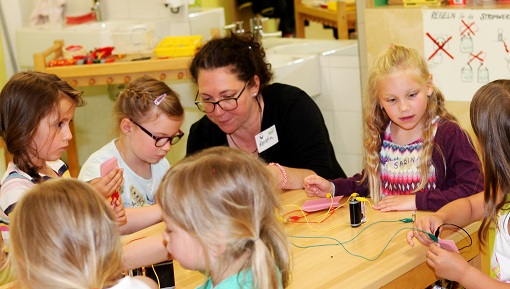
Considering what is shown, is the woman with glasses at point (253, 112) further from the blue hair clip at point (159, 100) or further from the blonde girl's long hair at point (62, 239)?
the blonde girl's long hair at point (62, 239)

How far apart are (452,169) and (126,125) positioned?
1114 mm

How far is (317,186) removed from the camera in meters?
2.71

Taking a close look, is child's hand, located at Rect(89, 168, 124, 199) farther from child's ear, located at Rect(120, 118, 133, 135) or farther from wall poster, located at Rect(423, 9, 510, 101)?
wall poster, located at Rect(423, 9, 510, 101)

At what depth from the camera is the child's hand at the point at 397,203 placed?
253 cm

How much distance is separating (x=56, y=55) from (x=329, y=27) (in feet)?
5.12

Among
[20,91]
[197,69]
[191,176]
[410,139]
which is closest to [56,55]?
[197,69]

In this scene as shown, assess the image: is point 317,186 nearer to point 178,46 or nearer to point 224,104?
point 224,104

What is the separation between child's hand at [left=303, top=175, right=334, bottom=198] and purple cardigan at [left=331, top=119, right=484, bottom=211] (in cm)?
Answer: 31

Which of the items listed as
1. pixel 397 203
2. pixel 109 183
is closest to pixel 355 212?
pixel 397 203

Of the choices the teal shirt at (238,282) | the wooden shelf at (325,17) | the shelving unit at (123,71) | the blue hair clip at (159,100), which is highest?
the wooden shelf at (325,17)

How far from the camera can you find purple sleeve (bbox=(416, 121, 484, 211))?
8.21 feet

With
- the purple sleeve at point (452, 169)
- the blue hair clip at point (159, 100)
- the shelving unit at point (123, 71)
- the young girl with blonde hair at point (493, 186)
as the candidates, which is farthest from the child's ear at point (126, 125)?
the shelving unit at point (123, 71)

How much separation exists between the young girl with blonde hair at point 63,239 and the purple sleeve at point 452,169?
45.4 inches

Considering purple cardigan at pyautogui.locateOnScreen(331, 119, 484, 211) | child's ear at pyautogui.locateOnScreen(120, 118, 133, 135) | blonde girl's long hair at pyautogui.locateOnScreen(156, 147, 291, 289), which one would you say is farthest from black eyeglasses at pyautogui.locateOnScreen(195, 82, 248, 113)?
blonde girl's long hair at pyautogui.locateOnScreen(156, 147, 291, 289)
